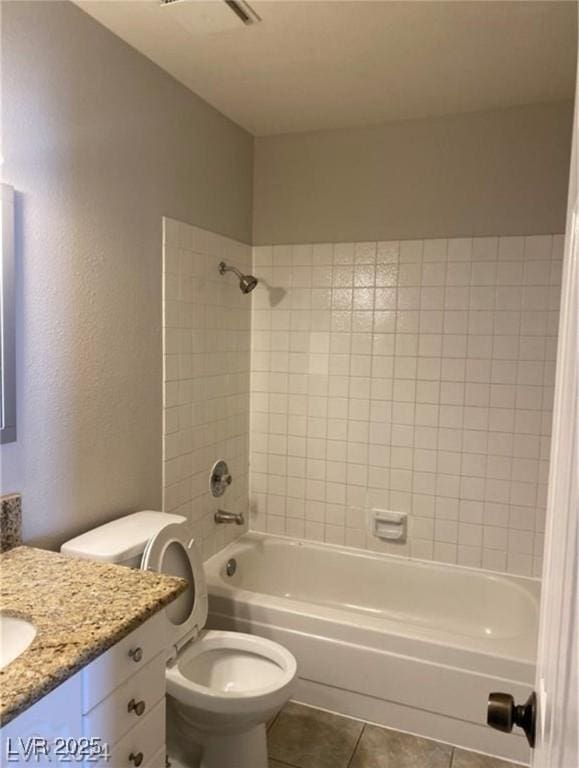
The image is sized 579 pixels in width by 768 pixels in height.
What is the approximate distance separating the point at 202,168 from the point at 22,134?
999 mm

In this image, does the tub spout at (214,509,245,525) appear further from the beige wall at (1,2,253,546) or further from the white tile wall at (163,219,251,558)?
the beige wall at (1,2,253,546)

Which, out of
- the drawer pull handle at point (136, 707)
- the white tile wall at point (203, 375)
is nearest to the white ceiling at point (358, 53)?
the white tile wall at point (203, 375)

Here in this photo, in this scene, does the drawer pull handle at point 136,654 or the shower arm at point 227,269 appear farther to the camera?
the shower arm at point 227,269

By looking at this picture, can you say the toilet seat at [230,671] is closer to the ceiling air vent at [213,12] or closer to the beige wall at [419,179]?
the beige wall at [419,179]

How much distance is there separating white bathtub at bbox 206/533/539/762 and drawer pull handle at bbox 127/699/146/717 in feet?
3.41

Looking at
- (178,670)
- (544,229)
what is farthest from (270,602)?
(544,229)

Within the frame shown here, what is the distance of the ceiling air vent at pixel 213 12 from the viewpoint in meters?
1.59

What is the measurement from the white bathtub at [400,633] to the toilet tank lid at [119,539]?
0.66 m

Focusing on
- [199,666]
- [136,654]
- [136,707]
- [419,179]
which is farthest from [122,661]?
[419,179]

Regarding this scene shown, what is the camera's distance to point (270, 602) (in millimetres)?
2248

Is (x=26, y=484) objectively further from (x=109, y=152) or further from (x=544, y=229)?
(x=544, y=229)

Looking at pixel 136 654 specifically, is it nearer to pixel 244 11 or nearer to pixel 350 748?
pixel 350 748

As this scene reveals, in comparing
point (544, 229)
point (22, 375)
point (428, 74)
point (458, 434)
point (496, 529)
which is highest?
point (428, 74)

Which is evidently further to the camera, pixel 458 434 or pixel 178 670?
pixel 458 434
